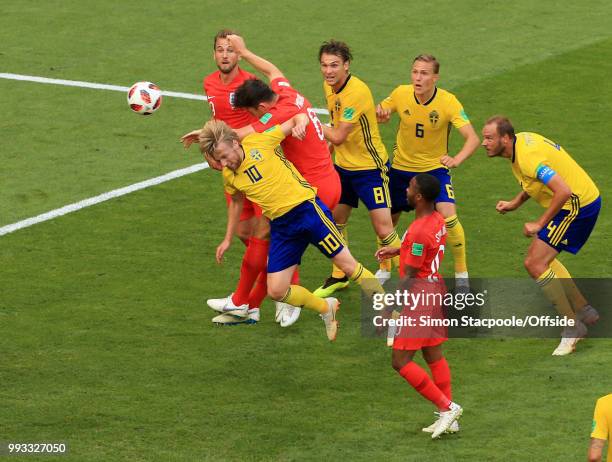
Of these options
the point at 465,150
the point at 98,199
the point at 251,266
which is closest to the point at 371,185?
the point at 465,150

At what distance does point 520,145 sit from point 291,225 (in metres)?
2.19

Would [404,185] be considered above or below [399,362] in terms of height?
above

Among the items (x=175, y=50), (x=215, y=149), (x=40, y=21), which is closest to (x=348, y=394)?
(x=215, y=149)

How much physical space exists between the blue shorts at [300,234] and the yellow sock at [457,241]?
1.75 m

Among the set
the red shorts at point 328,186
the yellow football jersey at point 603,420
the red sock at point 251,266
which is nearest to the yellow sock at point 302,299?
the red sock at point 251,266

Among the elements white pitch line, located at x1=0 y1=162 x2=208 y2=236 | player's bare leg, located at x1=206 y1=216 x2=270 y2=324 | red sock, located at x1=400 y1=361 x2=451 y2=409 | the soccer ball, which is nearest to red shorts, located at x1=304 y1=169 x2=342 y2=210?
player's bare leg, located at x1=206 y1=216 x2=270 y2=324

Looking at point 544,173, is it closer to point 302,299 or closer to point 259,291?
point 302,299

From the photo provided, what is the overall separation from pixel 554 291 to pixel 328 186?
2.34 metres

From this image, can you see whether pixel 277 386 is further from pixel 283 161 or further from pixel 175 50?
pixel 175 50

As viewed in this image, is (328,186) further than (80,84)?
No

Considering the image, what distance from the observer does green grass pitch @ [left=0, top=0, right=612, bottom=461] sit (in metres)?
10.8

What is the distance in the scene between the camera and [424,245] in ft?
34.6

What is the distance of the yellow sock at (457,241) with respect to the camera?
13555 mm

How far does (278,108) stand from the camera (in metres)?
12.6
